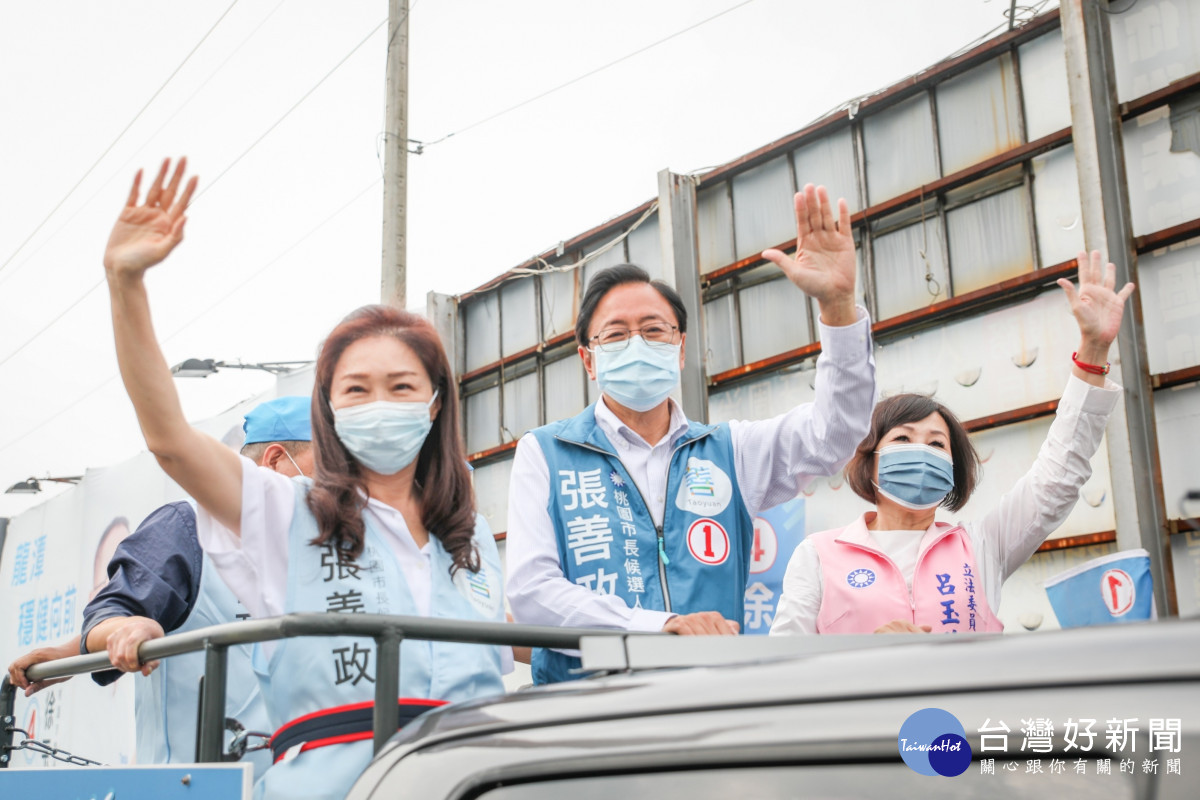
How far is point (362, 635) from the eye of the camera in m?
1.34

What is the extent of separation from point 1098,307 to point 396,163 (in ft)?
17.0

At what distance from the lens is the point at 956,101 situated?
5.27 metres

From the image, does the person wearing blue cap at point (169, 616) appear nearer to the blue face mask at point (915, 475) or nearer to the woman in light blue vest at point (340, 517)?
the woman in light blue vest at point (340, 517)

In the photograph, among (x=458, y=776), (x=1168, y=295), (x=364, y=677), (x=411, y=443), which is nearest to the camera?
(x=458, y=776)

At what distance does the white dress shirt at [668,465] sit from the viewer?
81.1 inches

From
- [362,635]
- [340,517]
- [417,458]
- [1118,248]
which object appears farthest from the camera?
[1118,248]

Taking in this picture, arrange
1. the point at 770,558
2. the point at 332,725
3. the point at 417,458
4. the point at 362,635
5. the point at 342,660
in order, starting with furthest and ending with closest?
the point at 770,558, the point at 417,458, the point at 342,660, the point at 332,725, the point at 362,635

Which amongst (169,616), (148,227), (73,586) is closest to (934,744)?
(148,227)

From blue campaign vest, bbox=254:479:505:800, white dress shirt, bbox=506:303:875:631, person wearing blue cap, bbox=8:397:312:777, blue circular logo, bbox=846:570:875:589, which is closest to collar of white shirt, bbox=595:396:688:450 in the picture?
white dress shirt, bbox=506:303:875:631

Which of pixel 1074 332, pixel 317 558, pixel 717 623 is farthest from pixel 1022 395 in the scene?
pixel 317 558

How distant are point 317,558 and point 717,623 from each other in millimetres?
678

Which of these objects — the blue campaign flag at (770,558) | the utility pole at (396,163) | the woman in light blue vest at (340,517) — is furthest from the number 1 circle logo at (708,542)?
the utility pole at (396,163)

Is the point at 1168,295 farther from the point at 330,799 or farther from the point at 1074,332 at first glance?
the point at 330,799

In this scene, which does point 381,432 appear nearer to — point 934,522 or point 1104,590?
point 934,522
